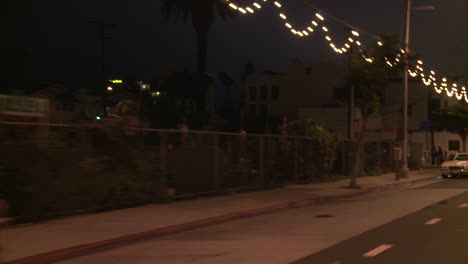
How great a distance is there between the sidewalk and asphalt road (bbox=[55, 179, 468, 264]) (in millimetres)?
355

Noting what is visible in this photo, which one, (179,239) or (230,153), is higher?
(230,153)

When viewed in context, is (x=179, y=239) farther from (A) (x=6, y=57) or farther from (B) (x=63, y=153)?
(A) (x=6, y=57)

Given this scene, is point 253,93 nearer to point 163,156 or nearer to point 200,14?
point 200,14

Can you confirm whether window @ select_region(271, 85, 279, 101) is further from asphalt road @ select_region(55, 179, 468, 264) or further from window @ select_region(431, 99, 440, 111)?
asphalt road @ select_region(55, 179, 468, 264)

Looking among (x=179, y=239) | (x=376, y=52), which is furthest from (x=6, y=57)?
(x=179, y=239)

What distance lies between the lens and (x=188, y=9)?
142 feet

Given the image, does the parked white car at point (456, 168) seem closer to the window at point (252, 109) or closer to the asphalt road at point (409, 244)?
the asphalt road at point (409, 244)

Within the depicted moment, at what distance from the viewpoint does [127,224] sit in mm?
13953

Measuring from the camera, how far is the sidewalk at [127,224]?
35.7ft

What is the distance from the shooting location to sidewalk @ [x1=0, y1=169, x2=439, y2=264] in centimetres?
1089

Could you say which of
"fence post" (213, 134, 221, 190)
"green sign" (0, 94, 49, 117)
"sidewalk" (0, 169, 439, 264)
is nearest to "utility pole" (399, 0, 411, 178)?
"sidewalk" (0, 169, 439, 264)

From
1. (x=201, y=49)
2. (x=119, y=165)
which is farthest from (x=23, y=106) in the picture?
(x=201, y=49)

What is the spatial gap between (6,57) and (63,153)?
34252 millimetres

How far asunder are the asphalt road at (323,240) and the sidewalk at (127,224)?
1.16ft
